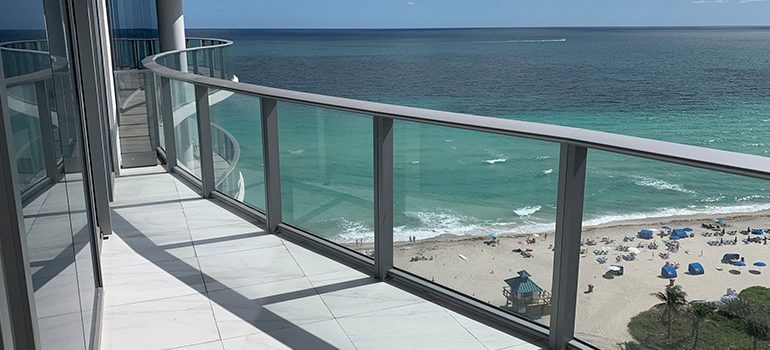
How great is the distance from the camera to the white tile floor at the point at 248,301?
9.91ft

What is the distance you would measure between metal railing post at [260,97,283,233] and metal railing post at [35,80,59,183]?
2290 mm

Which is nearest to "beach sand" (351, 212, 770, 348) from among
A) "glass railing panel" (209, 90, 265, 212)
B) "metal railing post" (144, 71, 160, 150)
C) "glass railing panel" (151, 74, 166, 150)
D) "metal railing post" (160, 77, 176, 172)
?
"glass railing panel" (209, 90, 265, 212)

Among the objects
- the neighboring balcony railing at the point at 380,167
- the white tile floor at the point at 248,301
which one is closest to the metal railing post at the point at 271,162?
the neighboring balcony railing at the point at 380,167

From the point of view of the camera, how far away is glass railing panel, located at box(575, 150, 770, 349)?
2178 millimetres

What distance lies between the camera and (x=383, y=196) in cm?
354

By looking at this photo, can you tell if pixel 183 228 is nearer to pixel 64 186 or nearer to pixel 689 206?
pixel 64 186

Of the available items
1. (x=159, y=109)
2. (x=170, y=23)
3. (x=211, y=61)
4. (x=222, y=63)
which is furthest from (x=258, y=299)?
(x=170, y=23)

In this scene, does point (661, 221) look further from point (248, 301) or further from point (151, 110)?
point (151, 110)

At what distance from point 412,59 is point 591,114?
24302 mm

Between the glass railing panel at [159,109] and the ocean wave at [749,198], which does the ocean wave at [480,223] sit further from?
the glass railing panel at [159,109]

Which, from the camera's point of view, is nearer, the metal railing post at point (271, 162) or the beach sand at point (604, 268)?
the beach sand at point (604, 268)

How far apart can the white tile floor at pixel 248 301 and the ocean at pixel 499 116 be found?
13.5 inches

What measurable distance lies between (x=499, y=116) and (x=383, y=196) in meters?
43.2

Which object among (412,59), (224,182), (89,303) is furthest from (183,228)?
(412,59)
